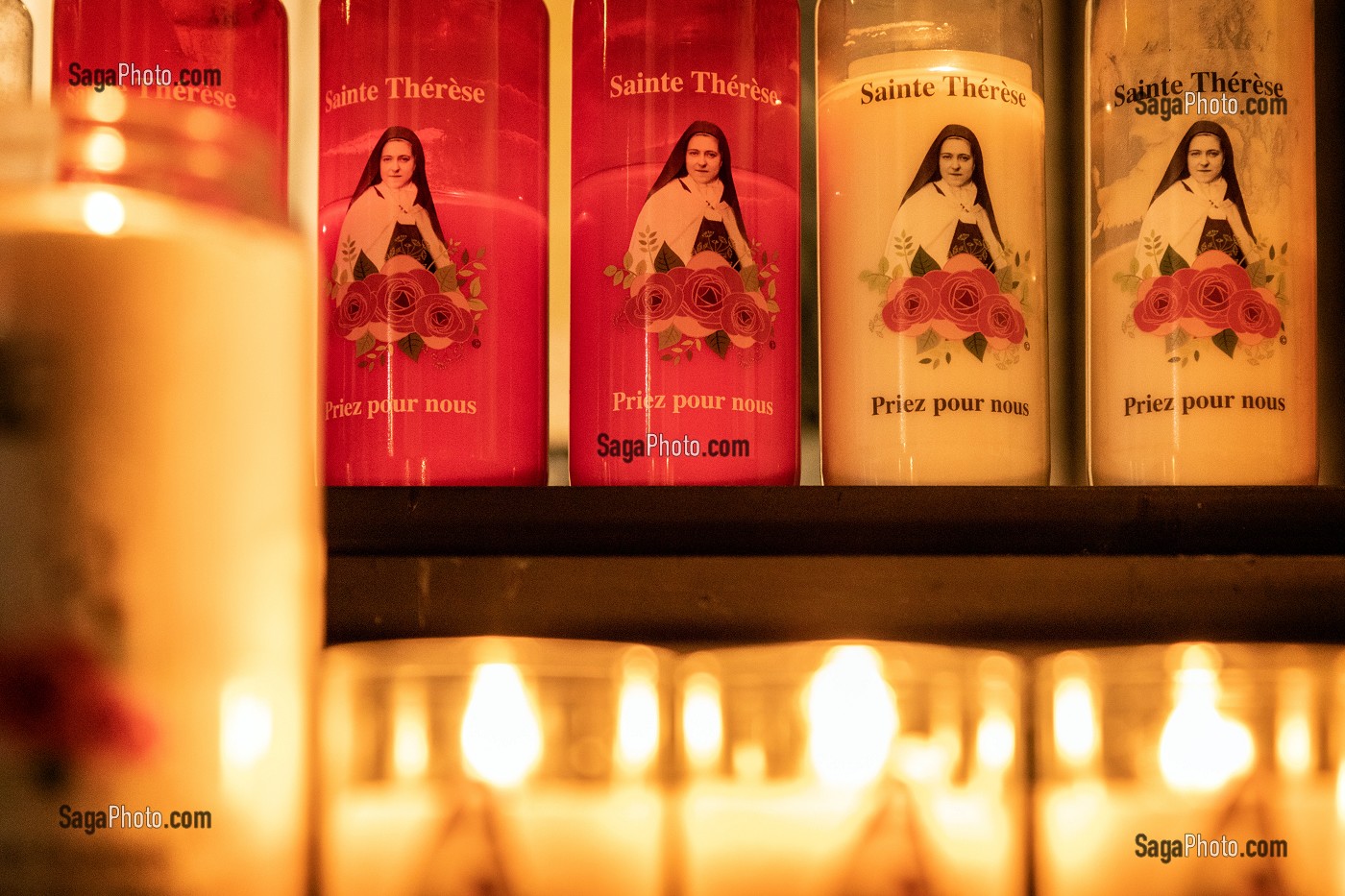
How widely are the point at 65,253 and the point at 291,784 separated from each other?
0.16 meters

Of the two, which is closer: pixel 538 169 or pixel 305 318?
pixel 305 318

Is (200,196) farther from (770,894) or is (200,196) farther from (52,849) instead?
(770,894)

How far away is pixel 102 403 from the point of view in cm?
30

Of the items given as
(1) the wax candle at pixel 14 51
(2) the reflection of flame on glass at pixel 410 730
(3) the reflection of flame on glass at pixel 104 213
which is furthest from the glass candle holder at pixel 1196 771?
(1) the wax candle at pixel 14 51

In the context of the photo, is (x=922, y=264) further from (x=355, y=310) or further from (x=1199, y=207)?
(x=355, y=310)

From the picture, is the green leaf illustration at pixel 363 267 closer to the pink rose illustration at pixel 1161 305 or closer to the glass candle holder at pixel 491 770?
the glass candle holder at pixel 491 770

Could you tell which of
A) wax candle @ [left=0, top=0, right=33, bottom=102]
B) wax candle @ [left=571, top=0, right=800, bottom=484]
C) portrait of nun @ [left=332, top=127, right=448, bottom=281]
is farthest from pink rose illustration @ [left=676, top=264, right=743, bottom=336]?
wax candle @ [left=0, top=0, right=33, bottom=102]

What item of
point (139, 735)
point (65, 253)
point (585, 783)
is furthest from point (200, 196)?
point (585, 783)

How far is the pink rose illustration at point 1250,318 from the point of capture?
0.50 metres

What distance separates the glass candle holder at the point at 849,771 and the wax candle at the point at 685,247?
0.09 meters

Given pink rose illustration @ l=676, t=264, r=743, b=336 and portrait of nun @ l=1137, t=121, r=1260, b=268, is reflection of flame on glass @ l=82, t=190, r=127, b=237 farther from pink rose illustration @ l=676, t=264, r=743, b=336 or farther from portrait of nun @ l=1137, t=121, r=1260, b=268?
portrait of nun @ l=1137, t=121, r=1260, b=268

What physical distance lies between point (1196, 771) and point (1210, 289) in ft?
0.65

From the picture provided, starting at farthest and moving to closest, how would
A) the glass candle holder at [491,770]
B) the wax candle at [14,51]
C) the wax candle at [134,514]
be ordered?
the wax candle at [14,51] < the glass candle holder at [491,770] < the wax candle at [134,514]

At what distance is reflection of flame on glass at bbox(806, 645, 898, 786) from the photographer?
45 cm
